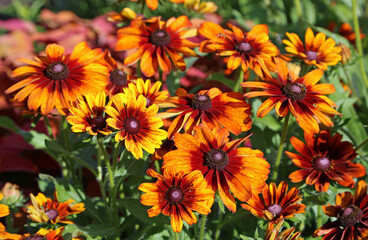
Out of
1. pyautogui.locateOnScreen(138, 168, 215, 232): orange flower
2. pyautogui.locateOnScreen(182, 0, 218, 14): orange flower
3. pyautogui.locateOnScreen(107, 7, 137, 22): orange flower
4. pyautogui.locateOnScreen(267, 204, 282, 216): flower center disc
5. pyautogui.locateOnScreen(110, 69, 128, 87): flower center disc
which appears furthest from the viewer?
pyautogui.locateOnScreen(182, 0, 218, 14): orange flower

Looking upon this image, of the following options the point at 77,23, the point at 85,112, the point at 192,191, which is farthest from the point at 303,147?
the point at 77,23

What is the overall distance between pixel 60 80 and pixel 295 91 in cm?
42

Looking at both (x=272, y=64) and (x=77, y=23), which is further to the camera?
(x=77, y=23)

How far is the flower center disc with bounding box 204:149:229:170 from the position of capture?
630mm


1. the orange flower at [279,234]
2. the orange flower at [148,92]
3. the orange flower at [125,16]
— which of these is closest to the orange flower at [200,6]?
the orange flower at [125,16]

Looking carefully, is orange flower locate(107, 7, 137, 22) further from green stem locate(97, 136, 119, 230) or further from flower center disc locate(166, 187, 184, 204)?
flower center disc locate(166, 187, 184, 204)

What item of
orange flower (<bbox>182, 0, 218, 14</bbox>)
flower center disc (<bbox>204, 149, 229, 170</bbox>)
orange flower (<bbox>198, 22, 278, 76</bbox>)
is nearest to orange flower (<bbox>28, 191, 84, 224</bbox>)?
flower center disc (<bbox>204, 149, 229, 170</bbox>)

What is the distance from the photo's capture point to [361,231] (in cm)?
69

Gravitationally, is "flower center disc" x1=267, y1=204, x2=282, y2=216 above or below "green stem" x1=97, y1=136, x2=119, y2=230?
below

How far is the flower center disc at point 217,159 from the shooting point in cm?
63

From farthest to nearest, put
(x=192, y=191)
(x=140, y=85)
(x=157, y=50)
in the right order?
(x=157, y=50) → (x=140, y=85) → (x=192, y=191)

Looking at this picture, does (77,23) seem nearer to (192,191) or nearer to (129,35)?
(129,35)

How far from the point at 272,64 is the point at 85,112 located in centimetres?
35

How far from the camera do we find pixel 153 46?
0.87m
